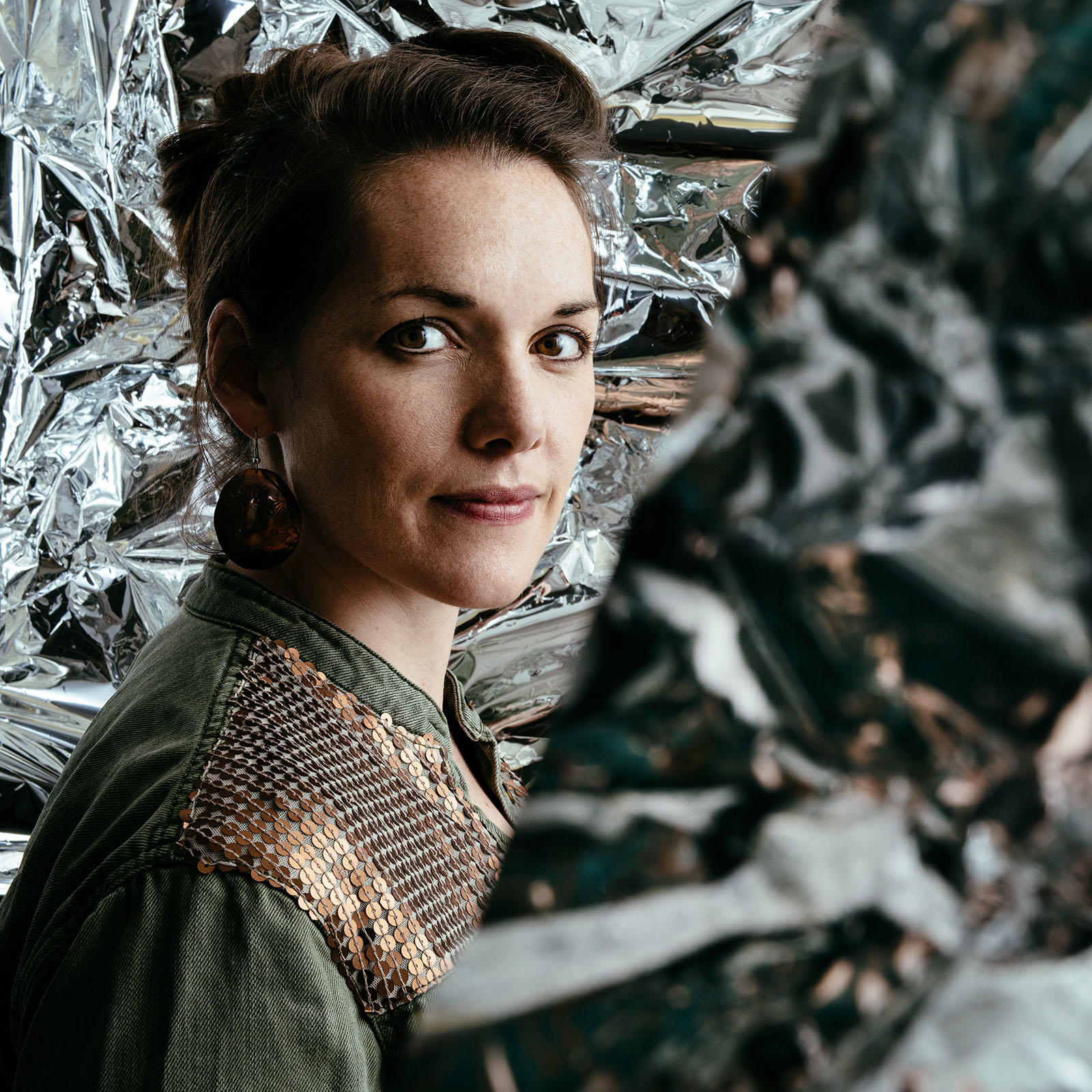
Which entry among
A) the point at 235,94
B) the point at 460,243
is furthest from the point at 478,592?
the point at 235,94

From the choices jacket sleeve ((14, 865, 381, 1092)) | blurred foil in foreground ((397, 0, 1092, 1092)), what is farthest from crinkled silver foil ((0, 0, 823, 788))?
blurred foil in foreground ((397, 0, 1092, 1092))

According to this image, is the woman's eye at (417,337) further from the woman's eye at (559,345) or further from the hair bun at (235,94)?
the hair bun at (235,94)

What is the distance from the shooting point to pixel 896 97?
4.0 inches

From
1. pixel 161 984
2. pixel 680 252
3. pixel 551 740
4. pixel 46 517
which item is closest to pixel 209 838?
pixel 161 984

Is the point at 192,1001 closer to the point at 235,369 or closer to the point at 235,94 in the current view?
the point at 235,369

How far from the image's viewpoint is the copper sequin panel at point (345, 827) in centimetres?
62

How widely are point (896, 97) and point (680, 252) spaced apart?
1327 mm

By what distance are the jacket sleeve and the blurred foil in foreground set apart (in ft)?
1.70

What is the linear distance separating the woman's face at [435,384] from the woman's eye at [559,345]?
21 mm

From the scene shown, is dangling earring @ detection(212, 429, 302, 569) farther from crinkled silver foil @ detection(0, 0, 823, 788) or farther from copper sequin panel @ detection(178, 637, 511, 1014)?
crinkled silver foil @ detection(0, 0, 823, 788)

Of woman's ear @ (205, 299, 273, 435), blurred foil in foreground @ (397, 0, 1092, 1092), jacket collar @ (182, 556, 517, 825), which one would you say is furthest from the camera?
woman's ear @ (205, 299, 273, 435)

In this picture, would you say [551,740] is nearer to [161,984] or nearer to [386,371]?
[161,984]

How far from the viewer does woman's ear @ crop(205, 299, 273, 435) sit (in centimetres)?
92

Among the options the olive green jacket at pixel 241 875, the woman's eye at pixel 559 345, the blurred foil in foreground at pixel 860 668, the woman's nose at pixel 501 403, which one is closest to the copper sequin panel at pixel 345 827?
the olive green jacket at pixel 241 875
